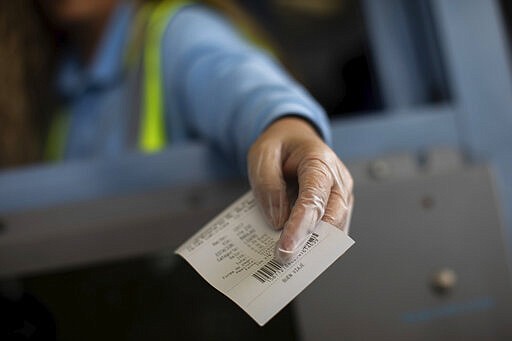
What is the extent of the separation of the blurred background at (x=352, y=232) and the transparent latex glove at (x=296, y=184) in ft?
0.37

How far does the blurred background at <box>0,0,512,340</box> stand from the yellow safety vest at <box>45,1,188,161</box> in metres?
0.10

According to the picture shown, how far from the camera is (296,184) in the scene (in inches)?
20.3

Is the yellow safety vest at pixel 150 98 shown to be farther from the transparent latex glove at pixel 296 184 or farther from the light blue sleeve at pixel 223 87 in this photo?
the transparent latex glove at pixel 296 184

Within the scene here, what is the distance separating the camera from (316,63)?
963mm

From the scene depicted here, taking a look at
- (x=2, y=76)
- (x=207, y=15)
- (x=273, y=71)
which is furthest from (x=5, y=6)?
(x=273, y=71)

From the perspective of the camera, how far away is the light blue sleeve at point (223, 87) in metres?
0.63

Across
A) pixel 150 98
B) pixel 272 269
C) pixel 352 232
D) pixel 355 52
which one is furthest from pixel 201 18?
pixel 272 269

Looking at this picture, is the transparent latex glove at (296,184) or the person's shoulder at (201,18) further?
the person's shoulder at (201,18)

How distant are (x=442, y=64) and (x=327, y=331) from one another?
16.6 inches

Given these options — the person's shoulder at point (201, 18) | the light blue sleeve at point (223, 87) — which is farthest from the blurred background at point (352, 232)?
the person's shoulder at point (201, 18)

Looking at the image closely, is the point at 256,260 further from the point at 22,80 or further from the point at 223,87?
the point at 22,80

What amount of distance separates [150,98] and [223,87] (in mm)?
176

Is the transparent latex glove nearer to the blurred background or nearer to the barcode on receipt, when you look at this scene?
the barcode on receipt

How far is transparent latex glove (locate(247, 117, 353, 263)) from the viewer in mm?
445
